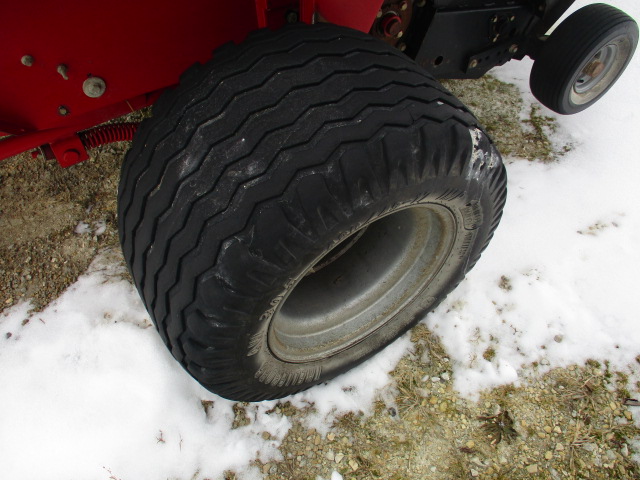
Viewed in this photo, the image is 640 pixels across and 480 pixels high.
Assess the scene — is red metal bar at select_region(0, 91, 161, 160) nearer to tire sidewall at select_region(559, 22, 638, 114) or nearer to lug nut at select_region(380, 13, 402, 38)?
lug nut at select_region(380, 13, 402, 38)

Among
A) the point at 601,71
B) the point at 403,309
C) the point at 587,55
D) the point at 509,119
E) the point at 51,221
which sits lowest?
the point at 51,221

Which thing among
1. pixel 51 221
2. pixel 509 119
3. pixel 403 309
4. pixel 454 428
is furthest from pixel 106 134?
pixel 509 119

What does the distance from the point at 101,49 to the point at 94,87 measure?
4.2 inches

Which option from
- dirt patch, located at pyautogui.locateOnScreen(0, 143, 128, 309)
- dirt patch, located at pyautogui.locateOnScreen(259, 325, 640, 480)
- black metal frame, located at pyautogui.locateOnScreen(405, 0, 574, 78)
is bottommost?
dirt patch, located at pyautogui.locateOnScreen(259, 325, 640, 480)

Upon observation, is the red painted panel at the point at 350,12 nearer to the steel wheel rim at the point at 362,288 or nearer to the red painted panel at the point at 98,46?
the red painted panel at the point at 98,46

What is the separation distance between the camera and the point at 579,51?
83.4 inches

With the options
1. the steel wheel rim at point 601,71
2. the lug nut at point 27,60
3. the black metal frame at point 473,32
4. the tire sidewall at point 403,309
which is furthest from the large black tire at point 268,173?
the steel wheel rim at point 601,71

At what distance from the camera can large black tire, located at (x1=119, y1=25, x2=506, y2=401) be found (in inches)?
46.4

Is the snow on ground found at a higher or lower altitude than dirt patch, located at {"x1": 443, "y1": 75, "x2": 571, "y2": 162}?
lower

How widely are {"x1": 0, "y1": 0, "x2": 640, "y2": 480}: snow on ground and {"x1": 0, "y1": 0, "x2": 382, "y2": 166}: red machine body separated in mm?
843

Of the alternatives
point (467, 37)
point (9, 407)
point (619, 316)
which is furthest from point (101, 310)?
point (619, 316)

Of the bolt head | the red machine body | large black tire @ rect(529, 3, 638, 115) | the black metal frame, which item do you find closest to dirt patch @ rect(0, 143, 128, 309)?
the red machine body

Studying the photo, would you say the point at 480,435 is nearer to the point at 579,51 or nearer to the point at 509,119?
the point at 579,51

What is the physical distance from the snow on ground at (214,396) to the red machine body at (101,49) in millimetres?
843
